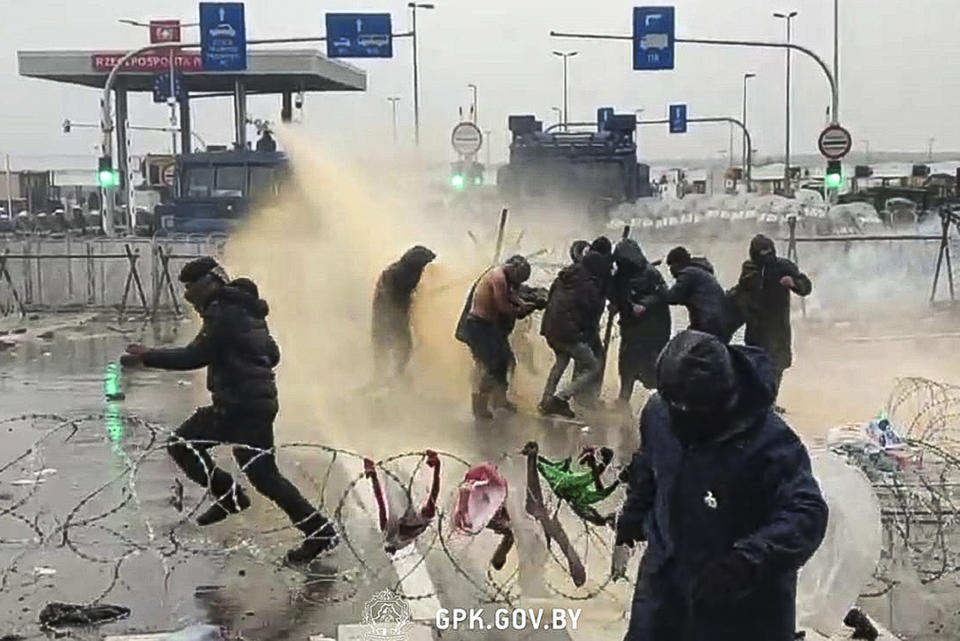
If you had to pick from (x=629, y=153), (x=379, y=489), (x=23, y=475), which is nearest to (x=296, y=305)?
(x=23, y=475)

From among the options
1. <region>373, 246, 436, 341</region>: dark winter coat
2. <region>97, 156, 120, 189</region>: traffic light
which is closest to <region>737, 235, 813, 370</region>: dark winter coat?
<region>373, 246, 436, 341</region>: dark winter coat

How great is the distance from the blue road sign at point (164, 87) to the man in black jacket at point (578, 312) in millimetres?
31422

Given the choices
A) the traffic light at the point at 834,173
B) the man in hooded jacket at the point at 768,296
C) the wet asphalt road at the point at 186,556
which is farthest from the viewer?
the traffic light at the point at 834,173

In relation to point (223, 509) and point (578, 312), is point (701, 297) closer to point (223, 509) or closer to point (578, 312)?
point (578, 312)

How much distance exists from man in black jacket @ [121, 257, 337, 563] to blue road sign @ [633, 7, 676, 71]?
1895cm

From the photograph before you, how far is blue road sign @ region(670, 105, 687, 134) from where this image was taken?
164 ft

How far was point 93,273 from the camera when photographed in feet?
90.0

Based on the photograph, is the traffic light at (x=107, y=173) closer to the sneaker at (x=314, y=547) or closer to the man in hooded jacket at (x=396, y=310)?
the man in hooded jacket at (x=396, y=310)

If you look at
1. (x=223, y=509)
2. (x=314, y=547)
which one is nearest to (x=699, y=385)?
(x=314, y=547)

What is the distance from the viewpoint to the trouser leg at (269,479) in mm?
7664

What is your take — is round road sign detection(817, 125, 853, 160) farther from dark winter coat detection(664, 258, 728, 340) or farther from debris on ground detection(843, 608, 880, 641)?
debris on ground detection(843, 608, 880, 641)

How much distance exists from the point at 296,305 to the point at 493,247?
2.68 m

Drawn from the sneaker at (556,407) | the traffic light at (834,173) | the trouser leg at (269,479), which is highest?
the traffic light at (834,173)

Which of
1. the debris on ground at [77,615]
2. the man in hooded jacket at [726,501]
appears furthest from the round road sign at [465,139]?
the man in hooded jacket at [726,501]
